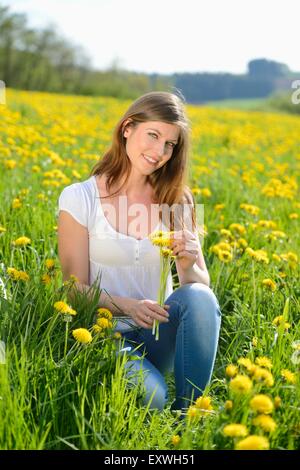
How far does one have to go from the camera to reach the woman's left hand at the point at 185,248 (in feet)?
7.57

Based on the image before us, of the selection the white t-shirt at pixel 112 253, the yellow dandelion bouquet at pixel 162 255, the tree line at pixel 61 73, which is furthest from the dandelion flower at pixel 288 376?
the tree line at pixel 61 73

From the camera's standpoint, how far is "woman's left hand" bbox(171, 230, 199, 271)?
2.31m

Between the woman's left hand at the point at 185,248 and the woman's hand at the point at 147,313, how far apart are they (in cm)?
20

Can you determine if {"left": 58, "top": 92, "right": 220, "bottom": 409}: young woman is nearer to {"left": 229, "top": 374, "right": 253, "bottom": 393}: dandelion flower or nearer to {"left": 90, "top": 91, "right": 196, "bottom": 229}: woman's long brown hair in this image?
{"left": 90, "top": 91, "right": 196, "bottom": 229}: woman's long brown hair

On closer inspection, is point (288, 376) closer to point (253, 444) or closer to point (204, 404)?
point (204, 404)

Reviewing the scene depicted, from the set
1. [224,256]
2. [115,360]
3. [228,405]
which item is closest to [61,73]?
[224,256]

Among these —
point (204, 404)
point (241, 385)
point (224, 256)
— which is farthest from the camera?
point (224, 256)

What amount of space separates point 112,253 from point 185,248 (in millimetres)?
325

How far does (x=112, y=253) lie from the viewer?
2.50 m

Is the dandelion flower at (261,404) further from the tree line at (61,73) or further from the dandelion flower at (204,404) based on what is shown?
the tree line at (61,73)

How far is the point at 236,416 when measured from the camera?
1.58 m

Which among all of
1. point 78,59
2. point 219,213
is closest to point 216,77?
point 78,59

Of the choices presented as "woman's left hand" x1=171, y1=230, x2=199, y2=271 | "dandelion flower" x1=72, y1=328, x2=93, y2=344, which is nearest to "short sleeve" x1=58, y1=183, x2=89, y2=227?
"woman's left hand" x1=171, y1=230, x2=199, y2=271

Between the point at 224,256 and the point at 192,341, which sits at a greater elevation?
the point at 224,256
